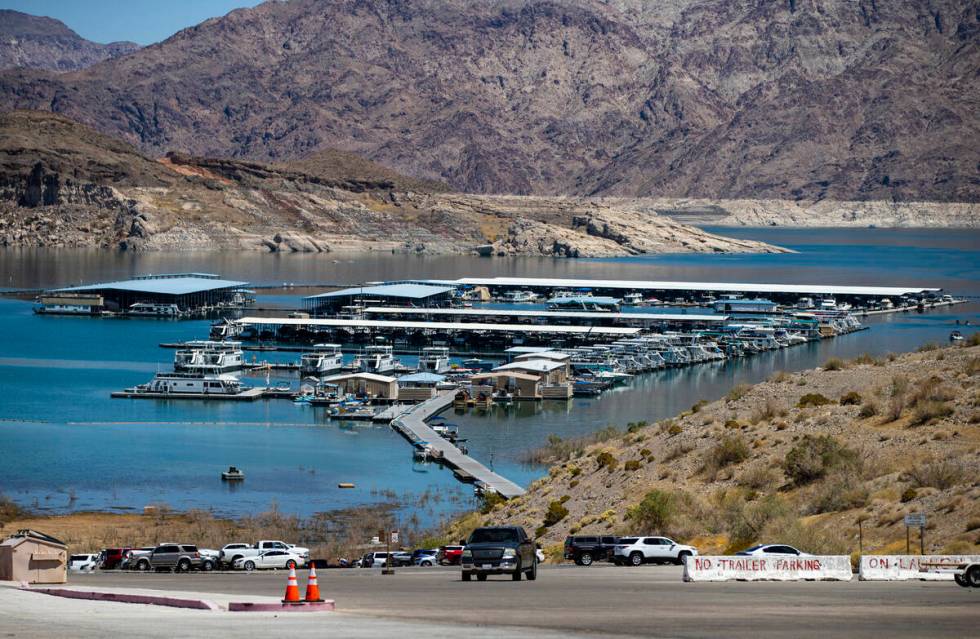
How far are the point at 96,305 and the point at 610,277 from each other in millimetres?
57516

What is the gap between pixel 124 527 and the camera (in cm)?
3981

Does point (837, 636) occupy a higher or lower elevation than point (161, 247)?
lower

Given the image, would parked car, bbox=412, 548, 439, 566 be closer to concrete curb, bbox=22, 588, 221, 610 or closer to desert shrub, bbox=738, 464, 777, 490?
desert shrub, bbox=738, 464, 777, 490

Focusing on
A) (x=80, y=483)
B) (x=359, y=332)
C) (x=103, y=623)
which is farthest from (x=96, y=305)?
(x=103, y=623)

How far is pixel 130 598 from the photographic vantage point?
60.6 ft

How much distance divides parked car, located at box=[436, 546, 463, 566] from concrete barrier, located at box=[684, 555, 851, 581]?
8017 mm

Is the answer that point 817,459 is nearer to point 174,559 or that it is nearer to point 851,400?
point 851,400

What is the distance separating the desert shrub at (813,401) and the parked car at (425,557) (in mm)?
11696

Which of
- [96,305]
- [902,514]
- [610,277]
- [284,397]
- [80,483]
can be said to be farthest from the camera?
[610,277]

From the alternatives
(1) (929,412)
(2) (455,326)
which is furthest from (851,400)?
(2) (455,326)

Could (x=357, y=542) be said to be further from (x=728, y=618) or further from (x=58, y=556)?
(x=728, y=618)

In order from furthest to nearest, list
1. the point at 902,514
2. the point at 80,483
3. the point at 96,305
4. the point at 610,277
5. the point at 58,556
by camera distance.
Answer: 1. the point at 610,277
2. the point at 96,305
3. the point at 80,483
4. the point at 902,514
5. the point at 58,556

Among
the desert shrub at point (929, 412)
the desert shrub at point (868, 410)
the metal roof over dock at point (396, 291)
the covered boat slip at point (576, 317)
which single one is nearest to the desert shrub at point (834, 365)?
the desert shrub at point (868, 410)

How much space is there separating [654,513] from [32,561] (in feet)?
39.3
